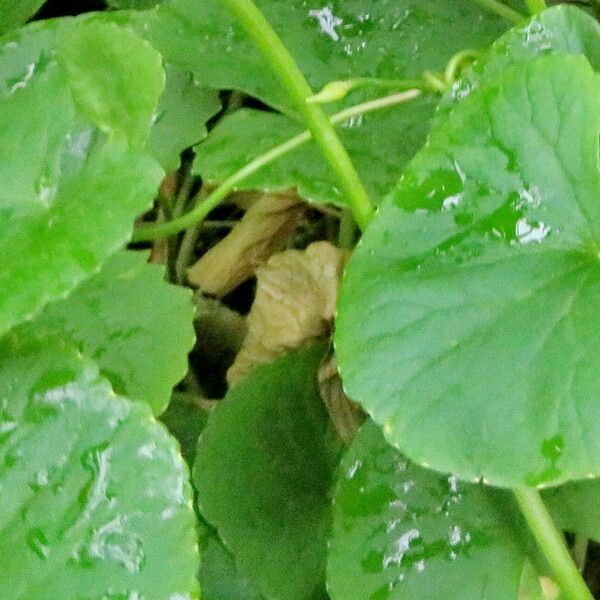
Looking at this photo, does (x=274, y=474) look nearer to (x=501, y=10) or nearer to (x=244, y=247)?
(x=244, y=247)

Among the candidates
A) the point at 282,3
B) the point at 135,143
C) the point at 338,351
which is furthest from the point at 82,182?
the point at 282,3

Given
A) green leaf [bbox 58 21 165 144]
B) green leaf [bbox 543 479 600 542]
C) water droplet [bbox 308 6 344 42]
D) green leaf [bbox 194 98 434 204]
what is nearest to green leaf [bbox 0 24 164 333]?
green leaf [bbox 58 21 165 144]

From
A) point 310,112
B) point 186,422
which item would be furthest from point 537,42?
point 186,422

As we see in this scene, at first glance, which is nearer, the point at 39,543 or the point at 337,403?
the point at 39,543

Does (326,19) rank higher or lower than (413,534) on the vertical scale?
higher

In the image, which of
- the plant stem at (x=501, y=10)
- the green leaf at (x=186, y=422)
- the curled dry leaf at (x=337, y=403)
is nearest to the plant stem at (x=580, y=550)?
the curled dry leaf at (x=337, y=403)

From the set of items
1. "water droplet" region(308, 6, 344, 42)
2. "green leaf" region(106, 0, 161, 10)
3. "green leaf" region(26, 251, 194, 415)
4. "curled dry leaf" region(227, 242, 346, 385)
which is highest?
"green leaf" region(106, 0, 161, 10)

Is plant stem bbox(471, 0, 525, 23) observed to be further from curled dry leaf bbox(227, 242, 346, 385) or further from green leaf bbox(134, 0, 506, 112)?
curled dry leaf bbox(227, 242, 346, 385)
